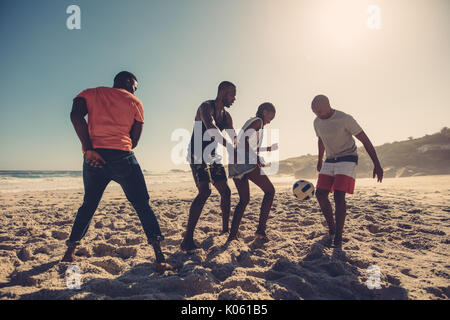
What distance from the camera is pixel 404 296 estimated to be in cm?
193

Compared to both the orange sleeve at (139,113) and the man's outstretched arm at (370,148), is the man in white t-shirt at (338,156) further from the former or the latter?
the orange sleeve at (139,113)

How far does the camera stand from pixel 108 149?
2.29 meters

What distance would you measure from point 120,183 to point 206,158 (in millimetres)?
1114

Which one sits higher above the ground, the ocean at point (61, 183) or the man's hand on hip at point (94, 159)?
the man's hand on hip at point (94, 159)

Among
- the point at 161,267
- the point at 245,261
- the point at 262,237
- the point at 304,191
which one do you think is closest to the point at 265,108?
the point at 304,191

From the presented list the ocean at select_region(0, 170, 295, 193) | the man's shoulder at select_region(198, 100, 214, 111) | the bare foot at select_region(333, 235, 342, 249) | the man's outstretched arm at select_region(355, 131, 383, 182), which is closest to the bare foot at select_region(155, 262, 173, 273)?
the man's shoulder at select_region(198, 100, 214, 111)

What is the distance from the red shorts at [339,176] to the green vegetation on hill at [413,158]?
46.4ft

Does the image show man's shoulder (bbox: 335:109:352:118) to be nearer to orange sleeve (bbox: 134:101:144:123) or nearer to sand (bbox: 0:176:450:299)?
sand (bbox: 0:176:450:299)

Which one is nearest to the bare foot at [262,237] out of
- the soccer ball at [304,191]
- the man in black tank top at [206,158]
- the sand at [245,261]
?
the sand at [245,261]

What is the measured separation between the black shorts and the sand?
0.88 meters

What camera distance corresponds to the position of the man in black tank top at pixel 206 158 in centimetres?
302

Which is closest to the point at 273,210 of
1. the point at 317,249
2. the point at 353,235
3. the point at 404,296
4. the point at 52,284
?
the point at 353,235

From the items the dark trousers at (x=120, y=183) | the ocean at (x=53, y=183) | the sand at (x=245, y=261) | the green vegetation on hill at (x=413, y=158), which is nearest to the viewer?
the sand at (x=245, y=261)

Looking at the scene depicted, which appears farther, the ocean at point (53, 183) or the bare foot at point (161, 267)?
the ocean at point (53, 183)
